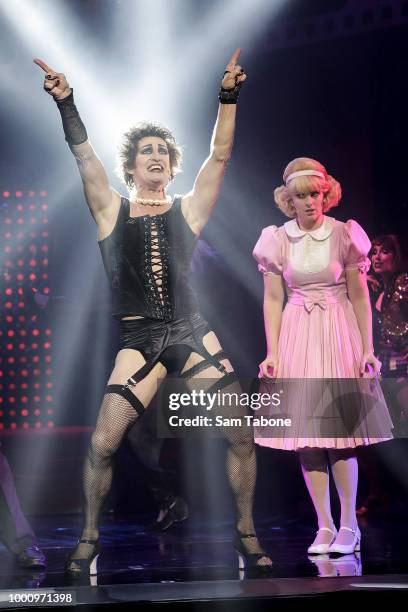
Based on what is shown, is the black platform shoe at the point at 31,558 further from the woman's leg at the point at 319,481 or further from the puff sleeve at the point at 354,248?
the puff sleeve at the point at 354,248

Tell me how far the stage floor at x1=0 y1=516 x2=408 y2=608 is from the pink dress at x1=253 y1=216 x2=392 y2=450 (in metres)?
0.58

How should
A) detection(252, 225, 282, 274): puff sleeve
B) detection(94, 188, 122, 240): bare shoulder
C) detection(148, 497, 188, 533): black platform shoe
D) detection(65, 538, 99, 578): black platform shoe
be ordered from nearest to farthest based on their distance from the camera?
1. detection(65, 538, 99, 578): black platform shoe
2. detection(94, 188, 122, 240): bare shoulder
3. detection(252, 225, 282, 274): puff sleeve
4. detection(148, 497, 188, 533): black platform shoe

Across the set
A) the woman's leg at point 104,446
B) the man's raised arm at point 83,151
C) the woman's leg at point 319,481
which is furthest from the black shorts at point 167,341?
the woman's leg at point 319,481

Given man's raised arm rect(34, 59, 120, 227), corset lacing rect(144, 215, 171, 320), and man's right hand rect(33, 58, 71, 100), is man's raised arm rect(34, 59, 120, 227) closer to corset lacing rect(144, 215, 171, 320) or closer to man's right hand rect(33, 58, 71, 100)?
man's right hand rect(33, 58, 71, 100)

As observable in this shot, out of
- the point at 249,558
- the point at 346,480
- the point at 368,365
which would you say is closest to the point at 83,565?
the point at 249,558

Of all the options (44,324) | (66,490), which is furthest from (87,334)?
(66,490)

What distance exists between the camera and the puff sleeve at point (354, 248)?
4.41m

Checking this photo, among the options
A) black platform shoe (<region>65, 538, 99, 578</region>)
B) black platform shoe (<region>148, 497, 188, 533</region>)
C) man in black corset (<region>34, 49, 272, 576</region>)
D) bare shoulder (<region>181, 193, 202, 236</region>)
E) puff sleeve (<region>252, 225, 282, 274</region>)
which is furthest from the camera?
black platform shoe (<region>148, 497, 188, 533</region>)

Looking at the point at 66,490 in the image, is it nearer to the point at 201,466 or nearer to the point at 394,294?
the point at 201,466

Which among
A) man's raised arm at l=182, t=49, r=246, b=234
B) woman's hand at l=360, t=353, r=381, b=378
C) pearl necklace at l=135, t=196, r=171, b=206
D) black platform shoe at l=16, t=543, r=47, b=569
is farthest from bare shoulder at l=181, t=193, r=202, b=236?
black platform shoe at l=16, t=543, r=47, b=569

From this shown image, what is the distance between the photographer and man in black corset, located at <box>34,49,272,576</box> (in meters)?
3.90

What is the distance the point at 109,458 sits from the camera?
3893mm

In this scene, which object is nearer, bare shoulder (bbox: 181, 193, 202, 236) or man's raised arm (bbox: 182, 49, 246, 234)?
man's raised arm (bbox: 182, 49, 246, 234)

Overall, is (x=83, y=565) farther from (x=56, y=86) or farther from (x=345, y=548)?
(x=56, y=86)
